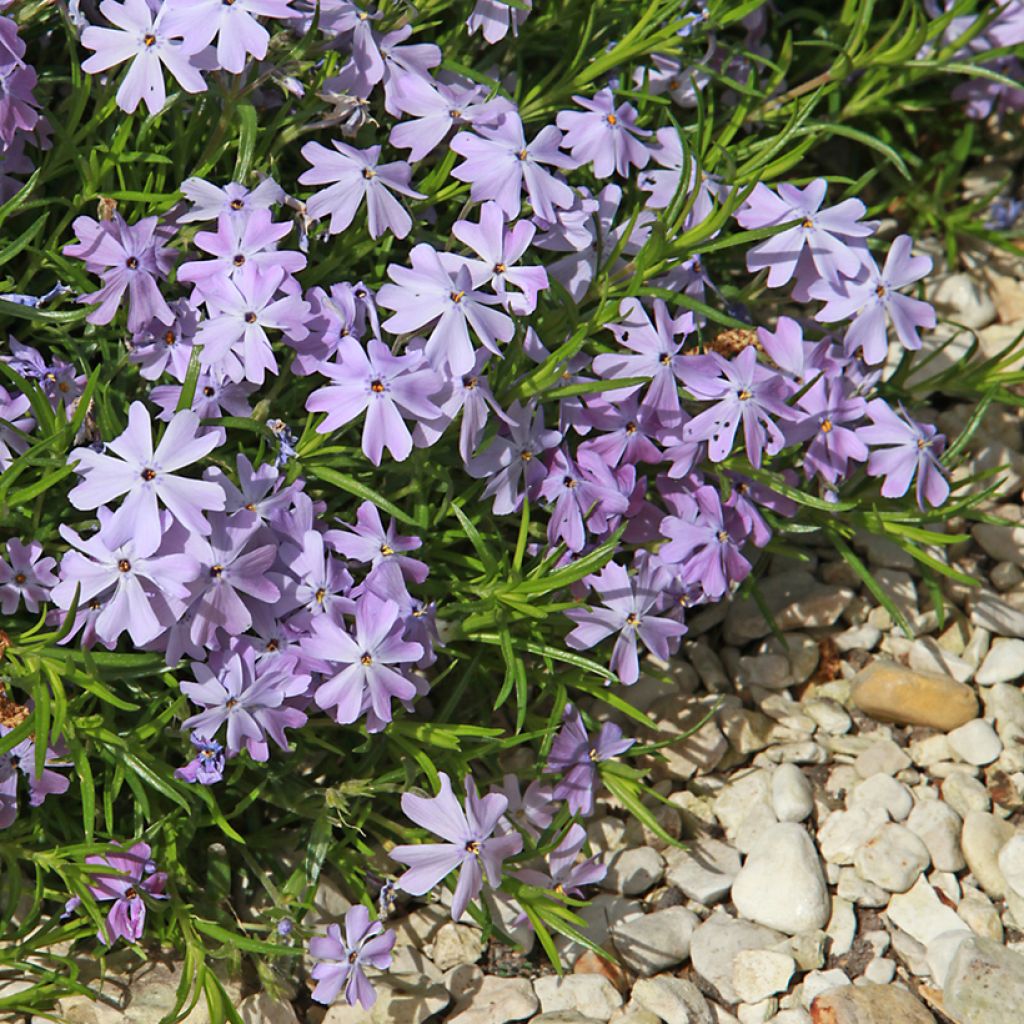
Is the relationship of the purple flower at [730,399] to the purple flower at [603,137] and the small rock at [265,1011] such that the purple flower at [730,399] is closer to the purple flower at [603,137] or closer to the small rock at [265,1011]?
the purple flower at [603,137]

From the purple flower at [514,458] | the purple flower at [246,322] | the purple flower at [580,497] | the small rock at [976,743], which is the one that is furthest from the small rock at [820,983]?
the purple flower at [246,322]

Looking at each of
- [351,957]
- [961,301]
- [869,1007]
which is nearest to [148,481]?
[351,957]

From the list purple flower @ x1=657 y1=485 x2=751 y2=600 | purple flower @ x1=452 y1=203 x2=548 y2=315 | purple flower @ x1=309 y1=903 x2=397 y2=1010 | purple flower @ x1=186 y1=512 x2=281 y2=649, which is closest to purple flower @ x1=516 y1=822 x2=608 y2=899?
purple flower @ x1=309 y1=903 x2=397 y2=1010

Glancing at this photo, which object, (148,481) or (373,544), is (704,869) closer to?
(373,544)

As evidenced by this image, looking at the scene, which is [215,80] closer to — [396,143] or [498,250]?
[396,143]

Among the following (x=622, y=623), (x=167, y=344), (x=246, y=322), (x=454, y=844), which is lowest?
(x=454, y=844)
